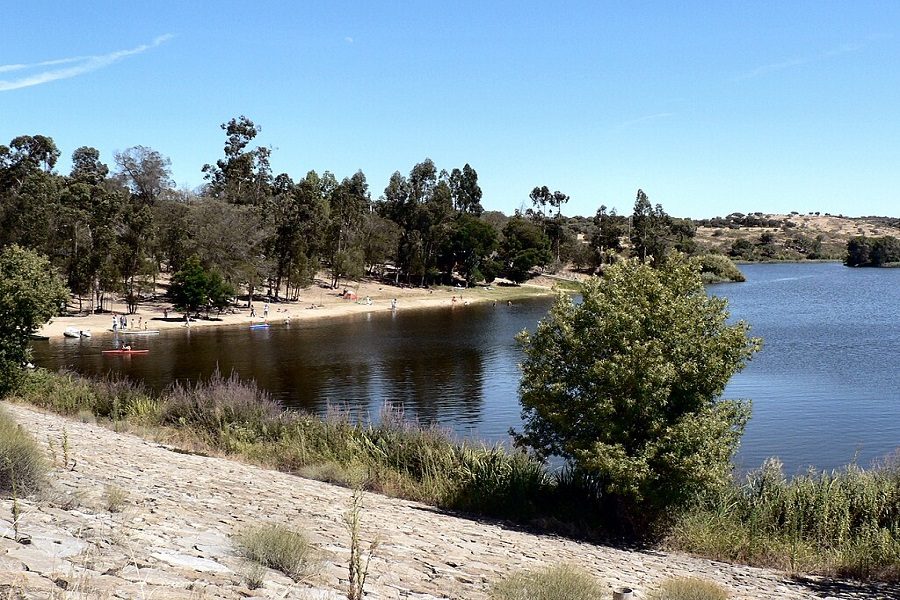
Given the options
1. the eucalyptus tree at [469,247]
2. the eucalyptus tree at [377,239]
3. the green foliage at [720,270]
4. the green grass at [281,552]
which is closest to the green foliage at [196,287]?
the eucalyptus tree at [377,239]

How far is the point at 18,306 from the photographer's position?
25.8m

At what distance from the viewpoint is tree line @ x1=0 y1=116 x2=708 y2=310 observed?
67000 millimetres

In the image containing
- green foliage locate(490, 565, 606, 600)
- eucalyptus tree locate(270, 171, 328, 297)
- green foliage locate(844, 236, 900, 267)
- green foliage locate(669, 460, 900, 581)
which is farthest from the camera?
green foliage locate(844, 236, 900, 267)

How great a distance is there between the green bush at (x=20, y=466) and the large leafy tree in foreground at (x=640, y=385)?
9362 millimetres

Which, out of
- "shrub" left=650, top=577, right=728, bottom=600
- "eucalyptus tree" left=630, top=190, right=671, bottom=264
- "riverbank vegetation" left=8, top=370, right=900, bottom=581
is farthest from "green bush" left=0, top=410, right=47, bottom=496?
"eucalyptus tree" left=630, top=190, right=671, bottom=264

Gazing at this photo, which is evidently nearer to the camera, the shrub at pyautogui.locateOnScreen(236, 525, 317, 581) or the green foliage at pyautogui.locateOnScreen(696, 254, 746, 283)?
the shrub at pyautogui.locateOnScreen(236, 525, 317, 581)

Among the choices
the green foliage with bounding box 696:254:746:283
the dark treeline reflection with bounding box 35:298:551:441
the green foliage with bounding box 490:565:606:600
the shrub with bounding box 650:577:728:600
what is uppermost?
the green foliage with bounding box 696:254:746:283

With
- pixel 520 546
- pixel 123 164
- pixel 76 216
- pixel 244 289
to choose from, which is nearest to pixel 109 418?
pixel 520 546

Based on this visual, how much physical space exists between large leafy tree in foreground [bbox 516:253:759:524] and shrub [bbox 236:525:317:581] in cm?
733

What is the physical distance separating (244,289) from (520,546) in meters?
77.0

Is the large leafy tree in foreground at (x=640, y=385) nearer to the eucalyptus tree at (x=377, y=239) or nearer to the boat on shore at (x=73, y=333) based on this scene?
the boat on shore at (x=73, y=333)

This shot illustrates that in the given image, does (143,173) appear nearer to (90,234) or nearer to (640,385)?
(90,234)

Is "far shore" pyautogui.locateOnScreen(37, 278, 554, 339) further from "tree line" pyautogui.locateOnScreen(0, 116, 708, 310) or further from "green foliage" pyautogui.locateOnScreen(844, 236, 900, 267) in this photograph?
"green foliage" pyautogui.locateOnScreen(844, 236, 900, 267)

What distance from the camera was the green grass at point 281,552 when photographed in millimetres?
8391
